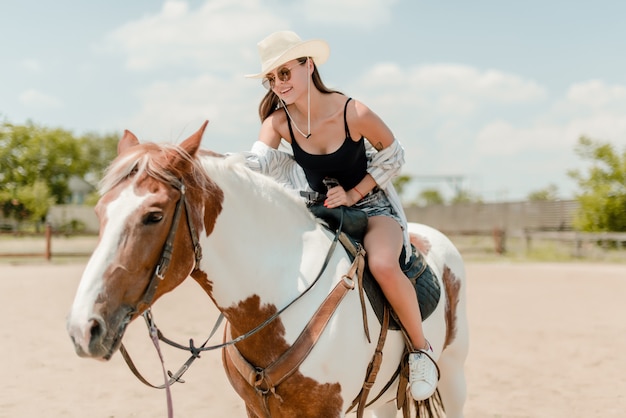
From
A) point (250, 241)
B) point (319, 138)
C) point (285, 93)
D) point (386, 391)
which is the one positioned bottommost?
point (386, 391)

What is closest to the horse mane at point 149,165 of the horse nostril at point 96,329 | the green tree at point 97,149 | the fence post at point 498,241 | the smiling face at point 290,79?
the horse nostril at point 96,329

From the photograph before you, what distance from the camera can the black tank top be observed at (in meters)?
2.80

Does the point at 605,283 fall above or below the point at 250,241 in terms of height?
below

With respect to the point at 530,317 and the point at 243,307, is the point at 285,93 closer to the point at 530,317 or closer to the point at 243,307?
the point at 243,307

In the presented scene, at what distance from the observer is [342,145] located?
110 inches

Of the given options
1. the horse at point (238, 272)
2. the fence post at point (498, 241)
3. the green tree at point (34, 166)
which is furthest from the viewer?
the green tree at point (34, 166)

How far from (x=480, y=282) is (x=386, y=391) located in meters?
13.2

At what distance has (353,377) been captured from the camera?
8.41 feet

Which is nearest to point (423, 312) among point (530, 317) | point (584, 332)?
point (584, 332)

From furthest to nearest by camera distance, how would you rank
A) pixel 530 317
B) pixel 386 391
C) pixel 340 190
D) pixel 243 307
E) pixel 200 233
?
pixel 530 317, pixel 386 391, pixel 340 190, pixel 243 307, pixel 200 233

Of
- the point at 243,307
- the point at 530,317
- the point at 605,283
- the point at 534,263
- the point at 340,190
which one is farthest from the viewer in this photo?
the point at 534,263

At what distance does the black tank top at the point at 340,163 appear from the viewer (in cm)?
280

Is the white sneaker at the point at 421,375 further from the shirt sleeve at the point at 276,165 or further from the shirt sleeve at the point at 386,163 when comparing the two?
the shirt sleeve at the point at 276,165

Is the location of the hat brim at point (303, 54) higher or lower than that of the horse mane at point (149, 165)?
higher
